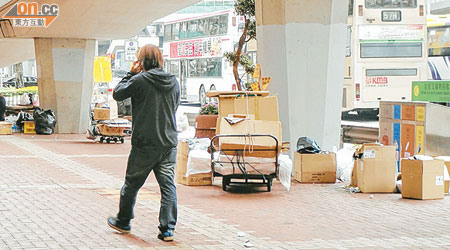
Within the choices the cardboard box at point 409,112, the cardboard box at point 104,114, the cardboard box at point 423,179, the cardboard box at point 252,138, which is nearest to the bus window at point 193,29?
the cardboard box at point 104,114

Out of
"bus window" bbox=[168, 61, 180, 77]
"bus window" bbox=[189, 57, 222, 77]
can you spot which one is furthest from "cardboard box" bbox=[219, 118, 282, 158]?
"bus window" bbox=[168, 61, 180, 77]

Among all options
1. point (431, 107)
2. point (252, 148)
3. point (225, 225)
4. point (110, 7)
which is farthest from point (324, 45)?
point (110, 7)

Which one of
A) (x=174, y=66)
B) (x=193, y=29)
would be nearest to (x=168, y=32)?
(x=174, y=66)

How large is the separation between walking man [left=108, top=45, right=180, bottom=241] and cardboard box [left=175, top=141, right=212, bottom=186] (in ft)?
13.5

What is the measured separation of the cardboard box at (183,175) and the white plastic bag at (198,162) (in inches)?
3.2

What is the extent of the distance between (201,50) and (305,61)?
83.9 feet

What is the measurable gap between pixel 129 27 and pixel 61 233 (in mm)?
17451

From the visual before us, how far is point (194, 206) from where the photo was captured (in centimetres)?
984

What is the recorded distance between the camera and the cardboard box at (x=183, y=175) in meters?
11.8

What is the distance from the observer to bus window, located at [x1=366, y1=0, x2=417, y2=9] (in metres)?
25.5

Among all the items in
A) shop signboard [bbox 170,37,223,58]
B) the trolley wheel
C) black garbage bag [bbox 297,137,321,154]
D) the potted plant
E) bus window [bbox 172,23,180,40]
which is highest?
bus window [bbox 172,23,180,40]

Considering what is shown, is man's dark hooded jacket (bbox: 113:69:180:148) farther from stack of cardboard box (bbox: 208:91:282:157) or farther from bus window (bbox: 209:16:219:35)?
bus window (bbox: 209:16:219:35)

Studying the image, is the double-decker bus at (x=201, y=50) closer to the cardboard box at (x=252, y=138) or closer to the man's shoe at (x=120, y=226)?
the cardboard box at (x=252, y=138)

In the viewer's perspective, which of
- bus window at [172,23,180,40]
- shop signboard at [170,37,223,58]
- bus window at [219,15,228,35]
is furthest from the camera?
bus window at [172,23,180,40]
